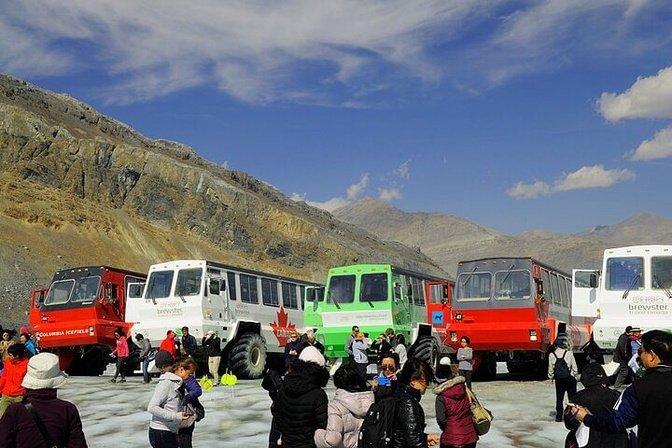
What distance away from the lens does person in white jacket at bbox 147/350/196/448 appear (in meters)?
6.51

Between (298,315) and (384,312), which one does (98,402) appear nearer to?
(384,312)

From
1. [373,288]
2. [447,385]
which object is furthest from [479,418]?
[373,288]

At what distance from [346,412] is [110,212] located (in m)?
49.5

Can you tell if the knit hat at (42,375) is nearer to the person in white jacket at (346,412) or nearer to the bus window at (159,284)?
the person in white jacket at (346,412)

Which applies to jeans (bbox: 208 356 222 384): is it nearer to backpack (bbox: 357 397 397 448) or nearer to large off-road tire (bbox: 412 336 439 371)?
large off-road tire (bbox: 412 336 439 371)

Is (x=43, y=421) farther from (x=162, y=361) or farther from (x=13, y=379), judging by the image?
(x=13, y=379)

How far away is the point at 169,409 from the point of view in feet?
21.5

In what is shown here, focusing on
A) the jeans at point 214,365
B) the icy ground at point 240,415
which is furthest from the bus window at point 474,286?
the jeans at point 214,365

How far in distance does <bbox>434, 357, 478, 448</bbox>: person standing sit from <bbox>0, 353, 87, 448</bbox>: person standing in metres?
2.92

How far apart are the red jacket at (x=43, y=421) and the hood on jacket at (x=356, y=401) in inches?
76.8

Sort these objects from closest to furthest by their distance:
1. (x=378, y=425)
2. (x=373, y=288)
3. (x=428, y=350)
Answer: (x=378, y=425), (x=428, y=350), (x=373, y=288)

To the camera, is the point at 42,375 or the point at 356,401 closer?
the point at 42,375

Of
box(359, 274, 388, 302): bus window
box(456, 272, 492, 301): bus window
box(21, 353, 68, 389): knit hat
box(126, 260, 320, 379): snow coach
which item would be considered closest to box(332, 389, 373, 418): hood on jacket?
box(21, 353, 68, 389): knit hat

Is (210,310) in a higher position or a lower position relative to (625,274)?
lower
